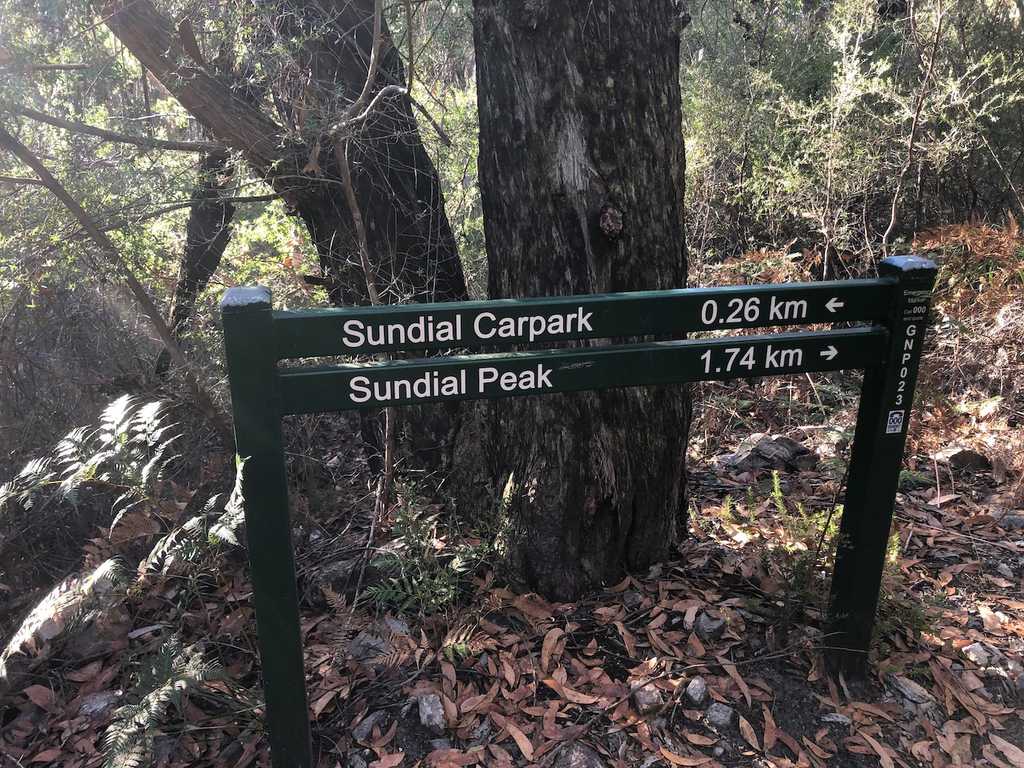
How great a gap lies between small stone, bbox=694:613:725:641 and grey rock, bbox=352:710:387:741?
4.49 feet

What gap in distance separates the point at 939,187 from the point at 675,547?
5928 mm

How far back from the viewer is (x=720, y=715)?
2.81m

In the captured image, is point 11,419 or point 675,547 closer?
point 675,547

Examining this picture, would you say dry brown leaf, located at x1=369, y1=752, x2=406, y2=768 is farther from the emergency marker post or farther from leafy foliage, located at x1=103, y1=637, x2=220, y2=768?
leafy foliage, located at x1=103, y1=637, x2=220, y2=768

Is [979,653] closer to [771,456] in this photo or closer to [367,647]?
[771,456]

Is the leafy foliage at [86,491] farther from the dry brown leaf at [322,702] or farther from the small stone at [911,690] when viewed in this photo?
the small stone at [911,690]

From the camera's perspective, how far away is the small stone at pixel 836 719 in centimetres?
283

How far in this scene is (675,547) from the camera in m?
3.67

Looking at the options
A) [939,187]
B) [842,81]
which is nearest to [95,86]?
[842,81]

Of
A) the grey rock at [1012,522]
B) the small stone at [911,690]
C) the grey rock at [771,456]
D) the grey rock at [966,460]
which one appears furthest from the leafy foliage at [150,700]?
the grey rock at [966,460]

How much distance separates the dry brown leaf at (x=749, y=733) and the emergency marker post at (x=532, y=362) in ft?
2.25

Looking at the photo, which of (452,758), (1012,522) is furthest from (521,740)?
(1012,522)

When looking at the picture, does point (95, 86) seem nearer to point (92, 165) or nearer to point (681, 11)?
point (92, 165)

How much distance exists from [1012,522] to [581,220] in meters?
3.14
